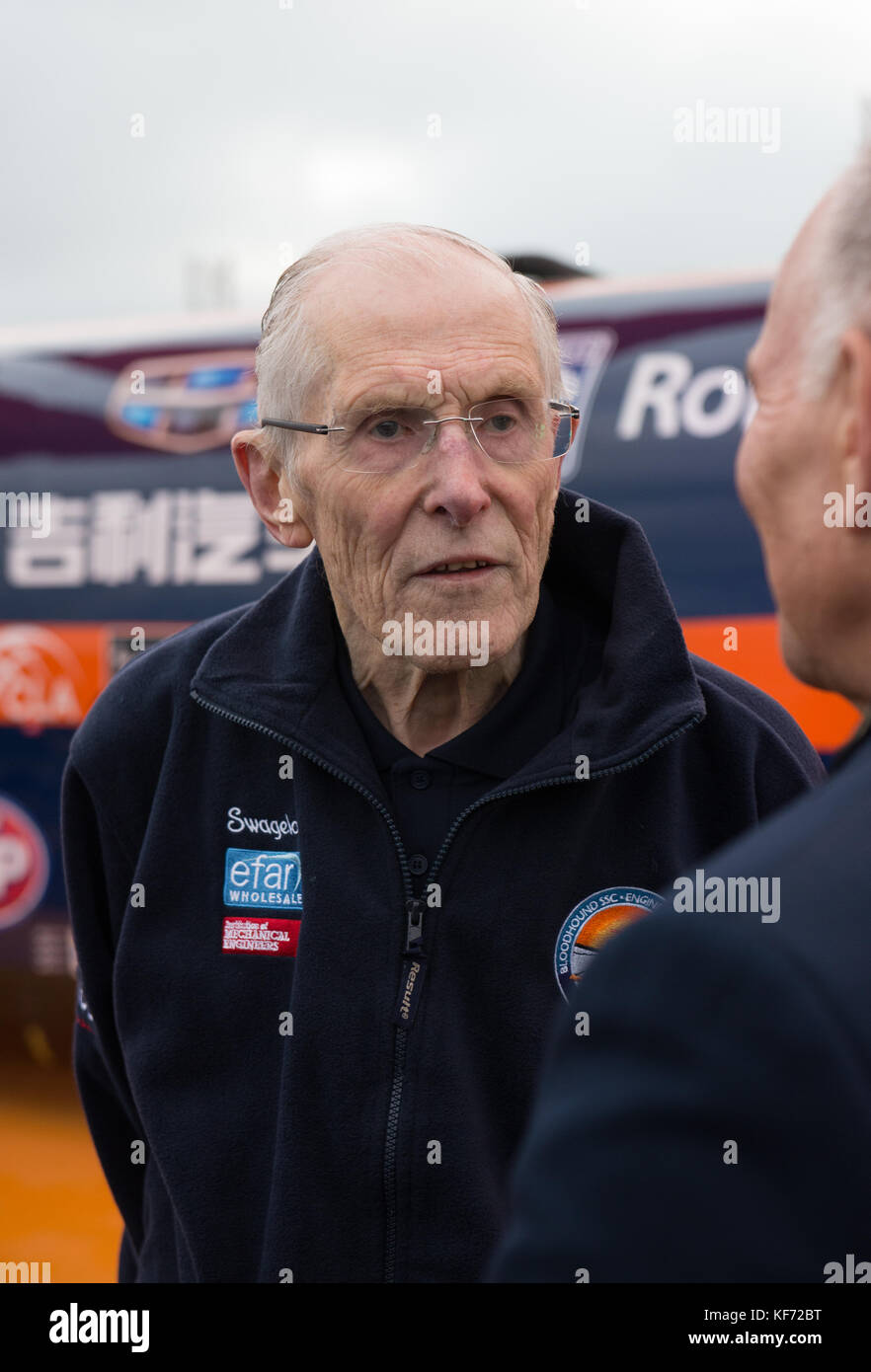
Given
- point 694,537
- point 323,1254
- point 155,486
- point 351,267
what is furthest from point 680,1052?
point 155,486

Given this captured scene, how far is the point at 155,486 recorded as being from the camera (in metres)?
4.36

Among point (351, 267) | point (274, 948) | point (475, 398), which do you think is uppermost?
point (351, 267)

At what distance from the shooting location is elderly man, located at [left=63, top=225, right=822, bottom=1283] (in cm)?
154

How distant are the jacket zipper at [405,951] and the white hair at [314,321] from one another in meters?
0.52

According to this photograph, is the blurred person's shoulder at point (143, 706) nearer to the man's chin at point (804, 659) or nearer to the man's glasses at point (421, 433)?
the man's glasses at point (421, 433)

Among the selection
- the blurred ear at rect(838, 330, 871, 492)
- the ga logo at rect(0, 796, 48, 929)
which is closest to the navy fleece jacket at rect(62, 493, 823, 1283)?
the blurred ear at rect(838, 330, 871, 492)

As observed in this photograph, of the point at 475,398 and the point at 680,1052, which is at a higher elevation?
the point at 475,398

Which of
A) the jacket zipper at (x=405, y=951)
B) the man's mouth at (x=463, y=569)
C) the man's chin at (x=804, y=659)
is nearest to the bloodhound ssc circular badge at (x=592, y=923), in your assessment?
the jacket zipper at (x=405, y=951)

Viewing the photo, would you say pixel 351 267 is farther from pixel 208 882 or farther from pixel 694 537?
pixel 694 537

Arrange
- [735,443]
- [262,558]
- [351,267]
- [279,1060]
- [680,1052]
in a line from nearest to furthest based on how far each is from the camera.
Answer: [680,1052] < [279,1060] < [351,267] < [735,443] < [262,558]

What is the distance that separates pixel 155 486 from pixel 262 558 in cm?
50

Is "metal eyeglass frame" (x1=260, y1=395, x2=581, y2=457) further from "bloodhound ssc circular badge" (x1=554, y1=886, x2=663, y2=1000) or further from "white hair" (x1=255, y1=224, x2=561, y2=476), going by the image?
"bloodhound ssc circular badge" (x1=554, y1=886, x2=663, y2=1000)

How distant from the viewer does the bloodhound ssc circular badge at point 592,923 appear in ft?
5.23

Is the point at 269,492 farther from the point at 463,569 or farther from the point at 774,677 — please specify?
the point at 774,677
